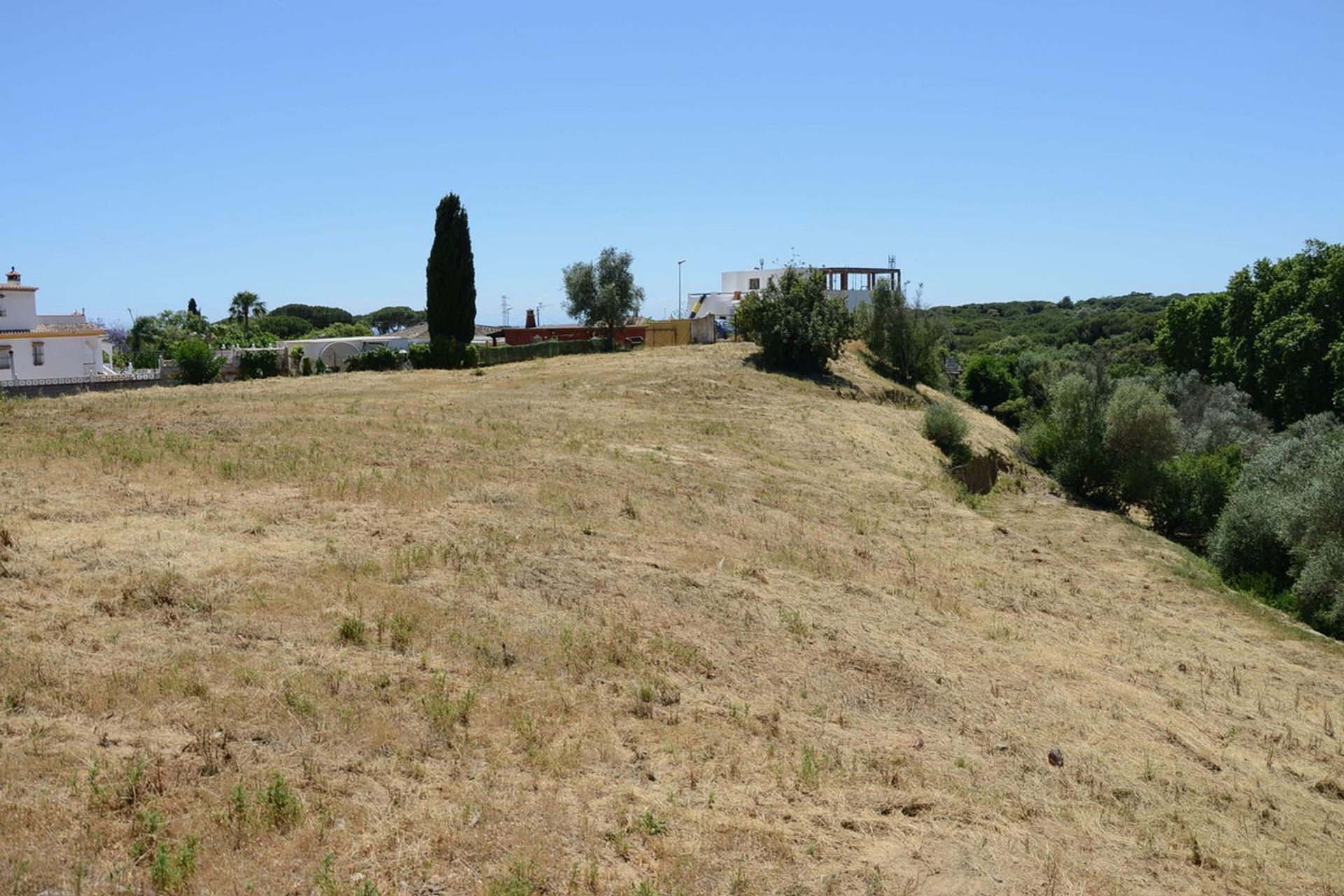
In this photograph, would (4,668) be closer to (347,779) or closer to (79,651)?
(79,651)

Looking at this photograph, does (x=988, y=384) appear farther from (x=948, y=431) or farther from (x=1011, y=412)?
(x=948, y=431)

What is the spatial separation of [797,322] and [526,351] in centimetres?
1155

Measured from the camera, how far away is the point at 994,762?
31.5 ft

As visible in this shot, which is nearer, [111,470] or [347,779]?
[347,779]

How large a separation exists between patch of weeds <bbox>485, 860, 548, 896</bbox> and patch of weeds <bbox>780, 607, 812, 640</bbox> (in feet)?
19.7

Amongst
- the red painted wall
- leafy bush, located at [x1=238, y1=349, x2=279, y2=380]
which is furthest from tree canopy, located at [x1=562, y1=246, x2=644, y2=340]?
leafy bush, located at [x1=238, y1=349, x2=279, y2=380]

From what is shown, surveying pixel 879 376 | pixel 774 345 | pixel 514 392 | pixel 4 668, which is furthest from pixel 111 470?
pixel 879 376

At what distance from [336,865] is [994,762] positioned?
6147 millimetres

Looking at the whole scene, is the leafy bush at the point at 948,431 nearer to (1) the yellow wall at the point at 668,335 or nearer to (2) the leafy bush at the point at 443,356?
(2) the leafy bush at the point at 443,356

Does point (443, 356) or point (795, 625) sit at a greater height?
point (443, 356)

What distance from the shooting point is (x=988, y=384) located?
71062 mm

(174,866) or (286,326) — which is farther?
(286,326)

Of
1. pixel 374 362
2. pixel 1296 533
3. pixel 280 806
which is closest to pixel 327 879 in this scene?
pixel 280 806

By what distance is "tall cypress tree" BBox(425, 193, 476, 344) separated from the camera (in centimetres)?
4272
